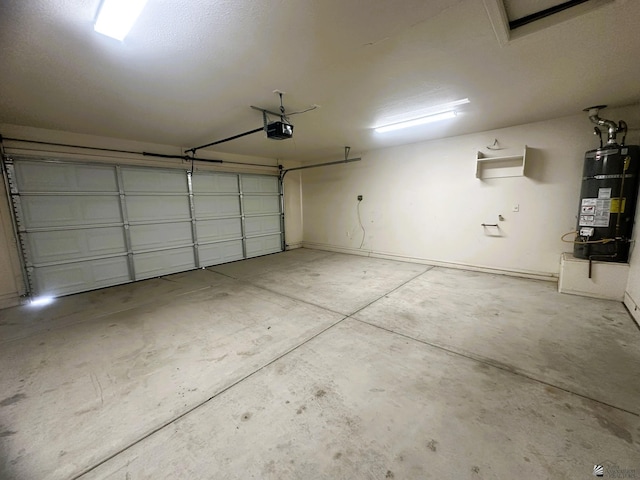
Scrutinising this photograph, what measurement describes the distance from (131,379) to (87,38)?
246 centimetres

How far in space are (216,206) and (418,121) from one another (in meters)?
4.39

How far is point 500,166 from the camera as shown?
169 inches

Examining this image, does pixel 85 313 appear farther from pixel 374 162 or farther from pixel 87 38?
pixel 374 162

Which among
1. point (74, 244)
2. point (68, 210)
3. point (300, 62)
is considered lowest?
point (74, 244)

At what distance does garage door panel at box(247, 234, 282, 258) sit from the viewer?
647cm

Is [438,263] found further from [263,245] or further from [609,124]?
[263,245]

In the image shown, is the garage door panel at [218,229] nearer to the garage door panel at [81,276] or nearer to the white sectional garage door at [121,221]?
the white sectional garage door at [121,221]

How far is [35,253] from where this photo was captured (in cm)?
368

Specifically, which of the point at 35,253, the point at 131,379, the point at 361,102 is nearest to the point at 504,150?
the point at 361,102

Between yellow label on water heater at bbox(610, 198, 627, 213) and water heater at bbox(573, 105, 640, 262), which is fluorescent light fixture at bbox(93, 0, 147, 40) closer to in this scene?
water heater at bbox(573, 105, 640, 262)

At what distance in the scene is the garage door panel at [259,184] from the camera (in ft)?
20.6

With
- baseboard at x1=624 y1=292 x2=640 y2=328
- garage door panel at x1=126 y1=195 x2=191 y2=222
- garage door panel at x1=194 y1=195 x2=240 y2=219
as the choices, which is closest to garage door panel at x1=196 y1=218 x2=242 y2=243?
garage door panel at x1=194 y1=195 x2=240 y2=219

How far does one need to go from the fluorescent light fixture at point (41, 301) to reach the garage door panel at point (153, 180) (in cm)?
197

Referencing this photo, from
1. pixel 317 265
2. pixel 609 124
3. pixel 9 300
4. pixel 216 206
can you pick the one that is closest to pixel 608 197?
pixel 609 124
